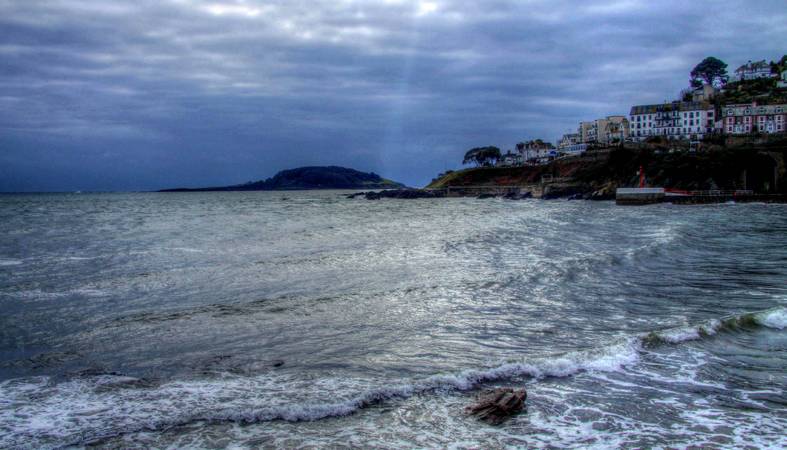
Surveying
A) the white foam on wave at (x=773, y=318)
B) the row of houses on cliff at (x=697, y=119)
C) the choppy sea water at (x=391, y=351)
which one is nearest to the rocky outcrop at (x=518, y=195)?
the row of houses on cliff at (x=697, y=119)

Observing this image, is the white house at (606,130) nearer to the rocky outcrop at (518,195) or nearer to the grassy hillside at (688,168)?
the grassy hillside at (688,168)

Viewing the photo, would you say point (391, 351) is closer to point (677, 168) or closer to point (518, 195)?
point (677, 168)

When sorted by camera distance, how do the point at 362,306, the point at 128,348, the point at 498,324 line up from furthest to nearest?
the point at 362,306 → the point at 498,324 → the point at 128,348

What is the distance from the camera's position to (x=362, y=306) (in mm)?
17516

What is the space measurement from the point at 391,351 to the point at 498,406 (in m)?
4.05

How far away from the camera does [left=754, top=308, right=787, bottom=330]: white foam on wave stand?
48.4ft

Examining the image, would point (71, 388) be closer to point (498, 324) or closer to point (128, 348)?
point (128, 348)

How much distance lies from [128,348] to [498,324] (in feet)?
31.2

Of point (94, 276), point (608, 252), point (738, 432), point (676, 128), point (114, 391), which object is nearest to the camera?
point (738, 432)

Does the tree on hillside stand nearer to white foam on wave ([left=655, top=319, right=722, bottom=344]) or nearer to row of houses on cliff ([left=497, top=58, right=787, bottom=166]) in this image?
row of houses on cliff ([left=497, top=58, right=787, bottom=166])

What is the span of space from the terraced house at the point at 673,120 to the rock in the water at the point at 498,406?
145 meters

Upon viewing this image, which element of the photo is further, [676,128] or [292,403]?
[676,128]

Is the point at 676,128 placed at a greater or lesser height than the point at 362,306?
greater

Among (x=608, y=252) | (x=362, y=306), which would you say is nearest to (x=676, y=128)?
(x=608, y=252)
